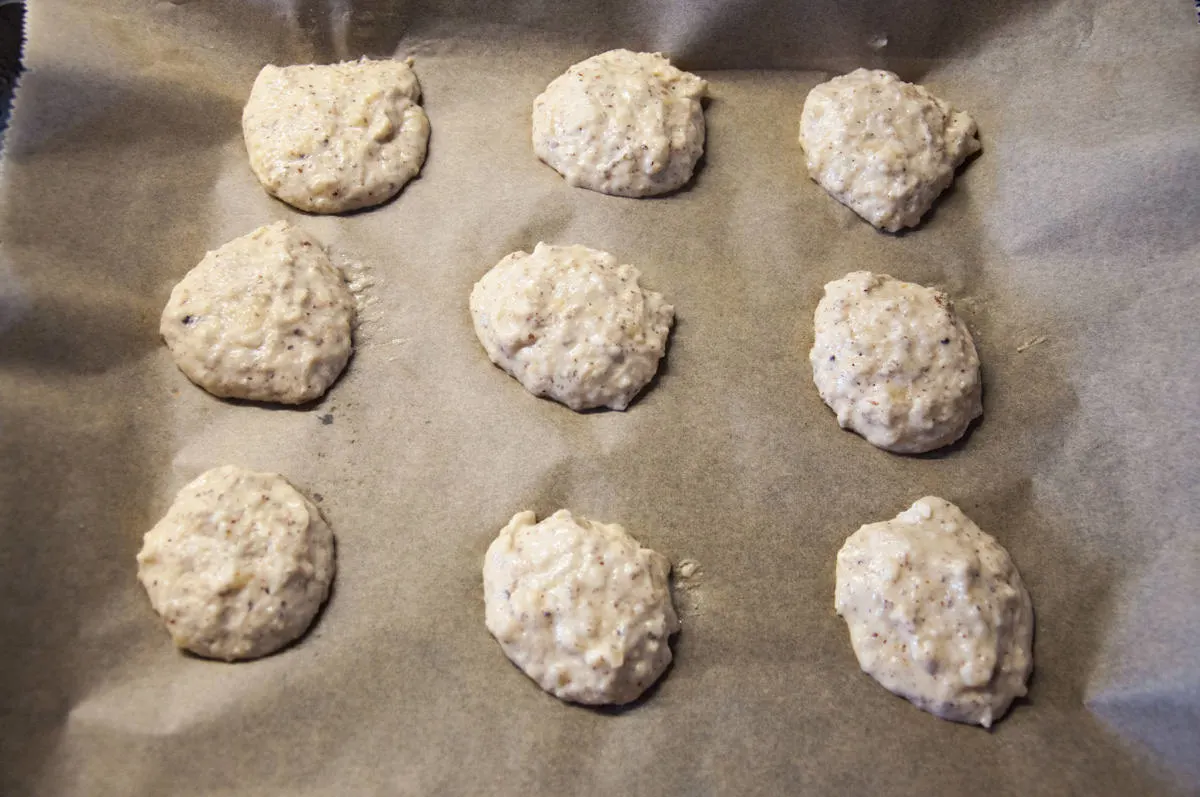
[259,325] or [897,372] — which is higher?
[259,325]

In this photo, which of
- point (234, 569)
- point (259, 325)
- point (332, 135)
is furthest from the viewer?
point (332, 135)

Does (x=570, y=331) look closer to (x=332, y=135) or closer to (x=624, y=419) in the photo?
(x=624, y=419)

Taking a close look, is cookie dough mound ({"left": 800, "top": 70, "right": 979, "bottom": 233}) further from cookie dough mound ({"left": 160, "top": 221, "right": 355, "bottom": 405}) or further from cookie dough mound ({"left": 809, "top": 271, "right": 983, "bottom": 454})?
cookie dough mound ({"left": 160, "top": 221, "right": 355, "bottom": 405})

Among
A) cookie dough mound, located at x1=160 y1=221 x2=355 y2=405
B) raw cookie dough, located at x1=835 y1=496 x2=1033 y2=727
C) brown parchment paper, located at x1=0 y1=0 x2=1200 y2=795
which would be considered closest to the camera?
brown parchment paper, located at x1=0 y1=0 x2=1200 y2=795

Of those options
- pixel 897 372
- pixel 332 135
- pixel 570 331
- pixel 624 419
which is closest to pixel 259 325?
pixel 332 135

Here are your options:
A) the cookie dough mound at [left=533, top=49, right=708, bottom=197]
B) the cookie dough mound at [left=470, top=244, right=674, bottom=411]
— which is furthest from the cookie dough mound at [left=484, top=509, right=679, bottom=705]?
the cookie dough mound at [left=533, top=49, right=708, bottom=197]

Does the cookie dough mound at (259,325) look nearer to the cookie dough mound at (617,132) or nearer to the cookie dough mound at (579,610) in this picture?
the cookie dough mound at (579,610)

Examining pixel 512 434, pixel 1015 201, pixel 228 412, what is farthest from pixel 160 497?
pixel 1015 201
